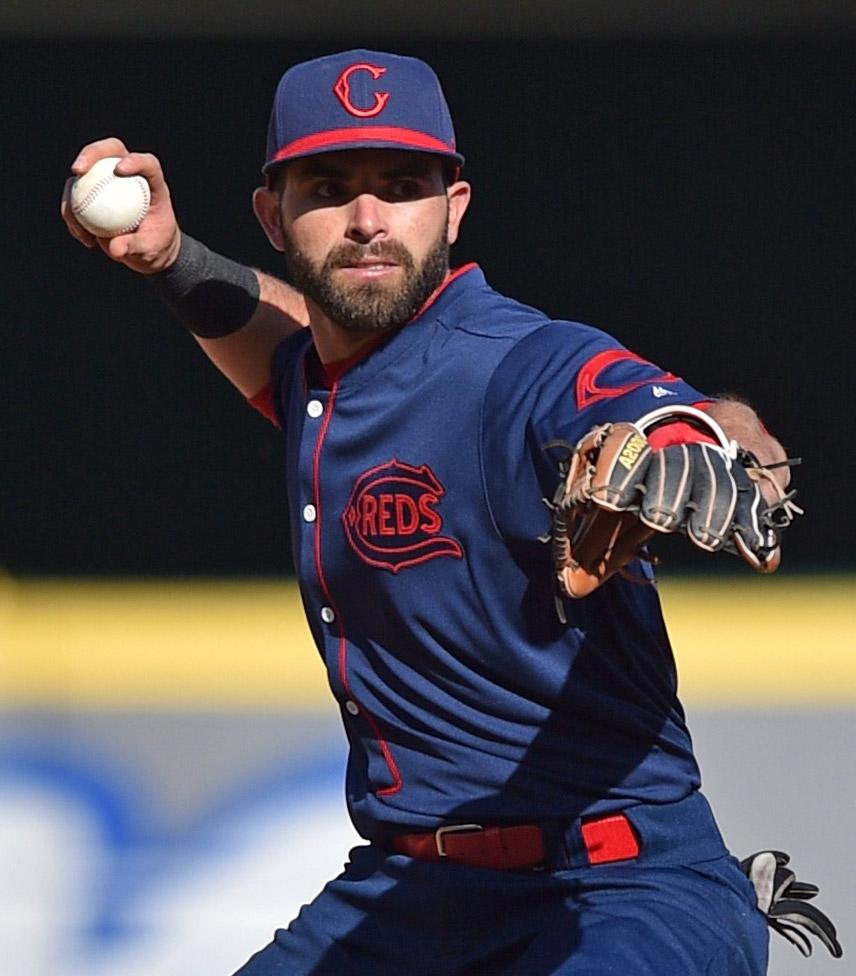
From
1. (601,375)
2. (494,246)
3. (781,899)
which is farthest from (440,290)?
(494,246)

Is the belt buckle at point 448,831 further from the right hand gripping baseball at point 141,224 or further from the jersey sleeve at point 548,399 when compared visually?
the right hand gripping baseball at point 141,224

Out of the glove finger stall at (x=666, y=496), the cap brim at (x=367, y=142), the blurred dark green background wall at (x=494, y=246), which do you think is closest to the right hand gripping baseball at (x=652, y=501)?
the glove finger stall at (x=666, y=496)

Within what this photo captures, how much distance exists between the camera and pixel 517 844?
103 inches

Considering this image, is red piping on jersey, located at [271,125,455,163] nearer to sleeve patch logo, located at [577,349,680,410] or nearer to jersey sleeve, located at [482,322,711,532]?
jersey sleeve, located at [482,322,711,532]

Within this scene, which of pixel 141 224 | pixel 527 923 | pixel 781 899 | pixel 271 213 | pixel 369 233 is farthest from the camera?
pixel 141 224

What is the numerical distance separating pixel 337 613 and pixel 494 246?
236cm

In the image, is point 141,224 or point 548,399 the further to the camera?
point 141,224

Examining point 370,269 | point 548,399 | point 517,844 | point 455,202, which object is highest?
point 455,202

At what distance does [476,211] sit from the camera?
196 inches

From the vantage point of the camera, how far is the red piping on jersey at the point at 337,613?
9.02ft

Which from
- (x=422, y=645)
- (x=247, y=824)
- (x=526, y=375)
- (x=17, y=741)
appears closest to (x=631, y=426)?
(x=526, y=375)

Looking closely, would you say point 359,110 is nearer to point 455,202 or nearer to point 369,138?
point 369,138

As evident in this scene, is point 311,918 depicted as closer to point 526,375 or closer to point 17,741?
point 526,375

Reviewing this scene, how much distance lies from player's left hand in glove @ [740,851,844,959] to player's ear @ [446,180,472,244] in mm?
1032
